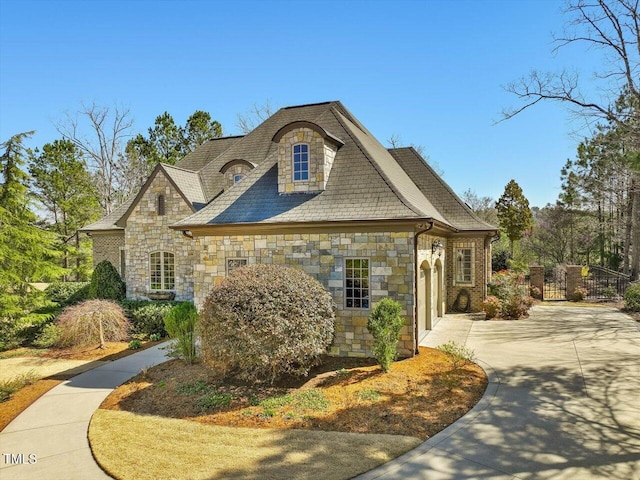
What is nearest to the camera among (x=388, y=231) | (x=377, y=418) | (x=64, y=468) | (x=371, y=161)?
(x=64, y=468)

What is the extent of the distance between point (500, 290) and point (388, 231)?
8.91m

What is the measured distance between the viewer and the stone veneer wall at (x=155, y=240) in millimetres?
16328

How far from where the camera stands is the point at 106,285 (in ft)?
57.3

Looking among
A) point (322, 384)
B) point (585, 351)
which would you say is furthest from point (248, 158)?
point (585, 351)

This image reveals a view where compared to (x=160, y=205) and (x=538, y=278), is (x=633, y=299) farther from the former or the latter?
(x=160, y=205)

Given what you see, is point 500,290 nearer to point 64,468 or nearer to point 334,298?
point 334,298

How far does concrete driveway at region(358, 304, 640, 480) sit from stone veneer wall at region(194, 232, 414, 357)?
2.64 metres

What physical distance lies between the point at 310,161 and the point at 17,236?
28.4 ft

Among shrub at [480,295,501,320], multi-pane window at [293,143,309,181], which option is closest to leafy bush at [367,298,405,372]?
multi-pane window at [293,143,309,181]

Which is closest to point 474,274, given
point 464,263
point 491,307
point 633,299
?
point 464,263

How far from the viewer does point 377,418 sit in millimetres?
7477

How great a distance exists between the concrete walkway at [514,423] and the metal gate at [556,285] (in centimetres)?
1136

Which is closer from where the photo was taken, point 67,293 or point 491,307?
point 491,307

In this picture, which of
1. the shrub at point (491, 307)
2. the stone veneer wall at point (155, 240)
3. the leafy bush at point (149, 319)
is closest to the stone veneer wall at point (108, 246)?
the stone veneer wall at point (155, 240)
